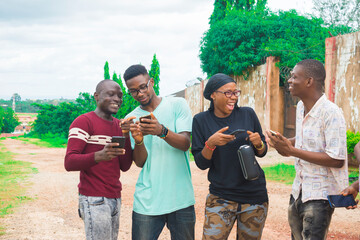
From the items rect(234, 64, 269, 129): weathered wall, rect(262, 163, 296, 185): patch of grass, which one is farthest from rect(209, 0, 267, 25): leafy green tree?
rect(262, 163, 296, 185): patch of grass

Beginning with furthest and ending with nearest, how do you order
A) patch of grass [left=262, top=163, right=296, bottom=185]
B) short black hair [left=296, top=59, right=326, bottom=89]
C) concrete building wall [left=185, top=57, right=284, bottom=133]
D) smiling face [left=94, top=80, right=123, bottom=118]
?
concrete building wall [left=185, top=57, right=284, bottom=133] → patch of grass [left=262, top=163, right=296, bottom=185] → smiling face [left=94, top=80, right=123, bottom=118] → short black hair [left=296, top=59, right=326, bottom=89]

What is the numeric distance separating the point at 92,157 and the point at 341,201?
1.78 meters

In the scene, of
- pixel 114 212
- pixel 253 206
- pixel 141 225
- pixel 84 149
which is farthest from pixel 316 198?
pixel 84 149

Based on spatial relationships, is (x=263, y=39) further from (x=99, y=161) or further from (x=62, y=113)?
(x=62, y=113)

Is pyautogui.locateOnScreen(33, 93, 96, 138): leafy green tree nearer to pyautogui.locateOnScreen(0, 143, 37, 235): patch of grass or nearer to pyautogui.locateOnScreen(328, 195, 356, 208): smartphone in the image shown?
pyautogui.locateOnScreen(0, 143, 37, 235): patch of grass

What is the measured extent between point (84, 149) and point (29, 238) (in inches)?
111

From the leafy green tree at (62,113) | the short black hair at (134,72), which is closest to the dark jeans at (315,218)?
the short black hair at (134,72)

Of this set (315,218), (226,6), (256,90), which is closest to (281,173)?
(256,90)

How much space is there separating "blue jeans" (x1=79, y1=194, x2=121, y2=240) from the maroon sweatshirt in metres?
0.05

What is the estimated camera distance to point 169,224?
293cm

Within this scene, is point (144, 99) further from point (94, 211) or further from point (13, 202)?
point (13, 202)

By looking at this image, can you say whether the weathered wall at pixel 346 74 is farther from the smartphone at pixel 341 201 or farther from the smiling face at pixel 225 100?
the smiling face at pixel 225 100

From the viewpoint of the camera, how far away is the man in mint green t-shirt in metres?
2.83

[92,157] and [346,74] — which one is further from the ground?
[346,74]
